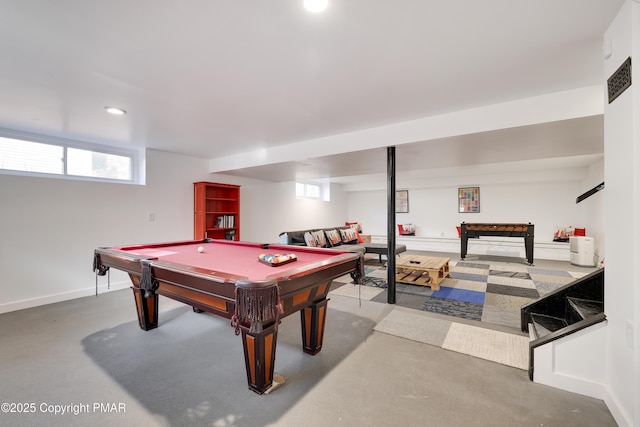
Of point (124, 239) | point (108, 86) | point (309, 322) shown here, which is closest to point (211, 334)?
point (309, 322)

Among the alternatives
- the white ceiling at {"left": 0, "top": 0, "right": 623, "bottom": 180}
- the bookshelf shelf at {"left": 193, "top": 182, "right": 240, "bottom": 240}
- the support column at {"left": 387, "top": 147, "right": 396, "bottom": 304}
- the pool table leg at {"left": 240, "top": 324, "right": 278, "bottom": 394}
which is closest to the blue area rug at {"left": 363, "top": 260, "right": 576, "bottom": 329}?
the support column at {"left": 387, "top": 147, "right": 396, "bottom": 304}

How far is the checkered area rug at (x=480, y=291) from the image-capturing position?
307 centimetres

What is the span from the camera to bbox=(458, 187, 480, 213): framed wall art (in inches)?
296

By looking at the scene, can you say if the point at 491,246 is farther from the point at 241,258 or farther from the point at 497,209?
the point at 241,258

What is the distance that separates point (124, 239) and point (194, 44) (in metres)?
3.68

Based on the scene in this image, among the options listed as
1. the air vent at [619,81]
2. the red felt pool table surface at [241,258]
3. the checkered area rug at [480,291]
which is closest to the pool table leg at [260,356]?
the red felt pool table surface at [241,258]

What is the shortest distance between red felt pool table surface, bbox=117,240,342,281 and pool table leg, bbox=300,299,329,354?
15.5 inches

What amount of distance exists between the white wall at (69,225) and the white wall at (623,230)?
543 cm

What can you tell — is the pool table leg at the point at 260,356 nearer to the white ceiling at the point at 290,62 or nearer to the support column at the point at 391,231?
the white ceiling at the point at 290,62

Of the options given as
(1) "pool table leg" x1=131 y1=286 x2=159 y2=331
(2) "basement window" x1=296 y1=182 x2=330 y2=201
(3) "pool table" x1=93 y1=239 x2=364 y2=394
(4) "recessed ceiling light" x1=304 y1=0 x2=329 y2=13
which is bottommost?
(1) "pool table leg" x1=131 y1=286 x2=159 y2=331

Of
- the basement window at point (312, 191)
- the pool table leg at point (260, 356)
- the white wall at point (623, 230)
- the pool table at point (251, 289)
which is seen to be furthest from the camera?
the basement window at point (312, 191)

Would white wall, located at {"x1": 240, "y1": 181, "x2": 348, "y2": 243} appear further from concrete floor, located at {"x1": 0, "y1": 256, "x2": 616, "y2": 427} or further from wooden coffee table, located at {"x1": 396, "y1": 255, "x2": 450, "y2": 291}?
concrete floor, located at {"x1": 0, "y1": 256, "x2": 616, "y2": 427}

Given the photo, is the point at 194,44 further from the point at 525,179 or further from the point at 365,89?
the point at 525,179

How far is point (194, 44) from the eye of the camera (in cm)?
172
